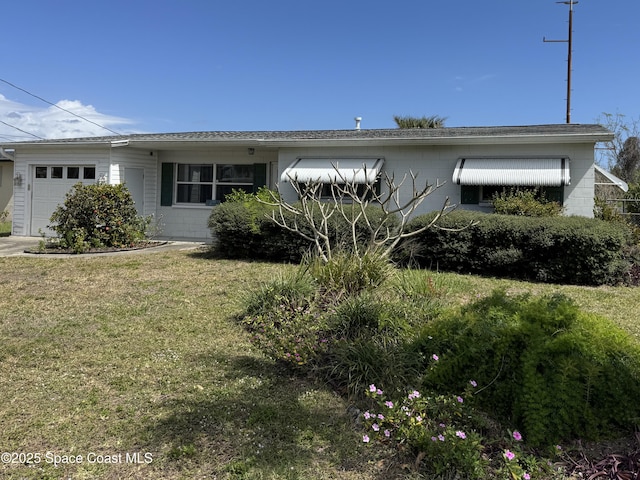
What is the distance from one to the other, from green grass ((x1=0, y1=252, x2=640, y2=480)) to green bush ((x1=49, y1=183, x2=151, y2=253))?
5.01 metres

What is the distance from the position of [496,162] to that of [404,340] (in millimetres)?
8646

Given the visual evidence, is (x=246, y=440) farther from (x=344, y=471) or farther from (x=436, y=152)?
(x=436, y=152)

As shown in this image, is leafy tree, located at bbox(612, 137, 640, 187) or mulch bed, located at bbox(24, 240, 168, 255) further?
leafy tree, located at bbox(612, 137, 640, 187)

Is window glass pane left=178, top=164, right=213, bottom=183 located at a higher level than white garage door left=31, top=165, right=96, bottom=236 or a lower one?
higher

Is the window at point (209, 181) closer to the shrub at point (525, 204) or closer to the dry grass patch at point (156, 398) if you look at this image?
the shrub at point (525, 204)

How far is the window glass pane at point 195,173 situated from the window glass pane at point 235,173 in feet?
1.06

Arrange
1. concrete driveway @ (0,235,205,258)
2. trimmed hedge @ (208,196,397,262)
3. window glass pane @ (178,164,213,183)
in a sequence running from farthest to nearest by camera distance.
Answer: window glass pane @ (178,164,213,183), concrete driveway @ (0,235,205,258), trimmed hedge @ (208,196,397,262)

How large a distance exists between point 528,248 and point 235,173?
364 inches

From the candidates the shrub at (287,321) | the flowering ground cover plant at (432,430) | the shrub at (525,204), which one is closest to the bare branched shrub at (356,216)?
the shrub at (287,321)

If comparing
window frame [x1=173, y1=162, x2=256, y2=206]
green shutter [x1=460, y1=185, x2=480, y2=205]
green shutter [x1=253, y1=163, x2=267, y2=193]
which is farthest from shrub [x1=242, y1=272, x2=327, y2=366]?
window frame [x1=173, y1=162, x2=256, y2=206]

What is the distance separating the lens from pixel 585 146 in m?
11.5

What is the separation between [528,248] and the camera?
29.4 ft

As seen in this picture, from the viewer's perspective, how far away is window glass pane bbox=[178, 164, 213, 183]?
15359 millimetres

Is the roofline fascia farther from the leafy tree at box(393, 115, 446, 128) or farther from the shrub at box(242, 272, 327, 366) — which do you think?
the leafy tree at box(393, 115, 446, 128)
